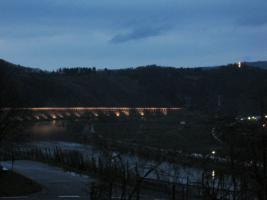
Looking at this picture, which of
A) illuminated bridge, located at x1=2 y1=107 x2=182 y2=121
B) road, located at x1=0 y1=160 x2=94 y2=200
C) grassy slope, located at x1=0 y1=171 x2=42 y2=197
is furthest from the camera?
illuminated bridge, located at x1=2 y1=107 x2=182 y2=121

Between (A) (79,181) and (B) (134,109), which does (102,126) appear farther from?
(A) (79,181)

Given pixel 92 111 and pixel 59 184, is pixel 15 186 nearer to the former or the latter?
pixel 59 184

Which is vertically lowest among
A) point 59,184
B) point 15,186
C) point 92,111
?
point 92,111

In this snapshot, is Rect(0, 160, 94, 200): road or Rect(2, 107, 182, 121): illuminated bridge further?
Rect(2, 107, 182, 121): illuminated bridge

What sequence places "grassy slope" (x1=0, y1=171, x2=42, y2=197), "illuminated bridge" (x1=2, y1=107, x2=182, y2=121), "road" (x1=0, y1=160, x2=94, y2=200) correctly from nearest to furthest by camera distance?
"grassy slope" (x1=0, y1=171, x2=42, y2=197) → "road" (x1=0, y1=160, x2=94, y2=200) → "illuminated bridge" (x1=2, y1=107, x2=182, y2=121)

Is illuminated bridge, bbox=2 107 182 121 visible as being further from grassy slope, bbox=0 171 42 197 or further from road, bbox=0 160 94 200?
grassy slope, bbox=0 171 42 197

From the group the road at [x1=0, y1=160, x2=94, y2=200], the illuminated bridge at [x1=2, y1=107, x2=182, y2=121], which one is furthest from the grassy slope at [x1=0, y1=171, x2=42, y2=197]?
the illuminated bridge at [x1=2, y1=107, x2=182, y2=121]

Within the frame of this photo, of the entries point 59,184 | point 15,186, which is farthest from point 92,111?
point 15,186

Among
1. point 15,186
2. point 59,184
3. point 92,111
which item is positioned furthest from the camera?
point 92,111

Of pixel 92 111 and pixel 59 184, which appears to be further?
pixel 92 111

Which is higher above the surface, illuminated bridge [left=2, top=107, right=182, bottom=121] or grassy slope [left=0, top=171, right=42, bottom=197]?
grassy slope [left=0, top=171, right=42, bottom=197]

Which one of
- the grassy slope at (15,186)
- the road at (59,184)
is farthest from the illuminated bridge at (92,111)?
the grassy slope at (15,186)

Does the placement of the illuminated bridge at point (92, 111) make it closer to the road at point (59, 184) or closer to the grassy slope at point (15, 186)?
the road at point (59, 184)

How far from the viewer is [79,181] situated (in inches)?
1128
